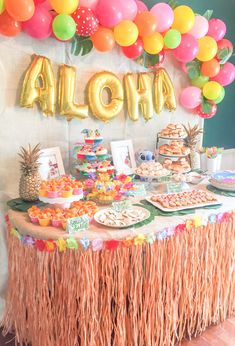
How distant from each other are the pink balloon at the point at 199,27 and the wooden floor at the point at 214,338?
171 cm

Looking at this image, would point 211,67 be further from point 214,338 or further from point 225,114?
point 214,338

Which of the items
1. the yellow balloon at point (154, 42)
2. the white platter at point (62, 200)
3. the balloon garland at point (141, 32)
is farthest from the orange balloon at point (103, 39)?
the white platter at point (62, 200)

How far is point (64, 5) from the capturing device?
5.17ft

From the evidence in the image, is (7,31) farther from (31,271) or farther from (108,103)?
(31,271)

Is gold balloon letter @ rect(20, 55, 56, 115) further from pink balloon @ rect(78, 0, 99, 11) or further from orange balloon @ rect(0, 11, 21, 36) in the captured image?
pink balloon @ rect(78, 0, 99, 11)

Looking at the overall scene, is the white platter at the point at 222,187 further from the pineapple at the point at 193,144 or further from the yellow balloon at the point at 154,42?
the yellow balloon at the point at 154,42

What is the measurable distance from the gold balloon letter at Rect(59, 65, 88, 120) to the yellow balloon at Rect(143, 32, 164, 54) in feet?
1.47

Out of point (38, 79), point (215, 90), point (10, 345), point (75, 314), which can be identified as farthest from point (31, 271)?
point (215, 90)

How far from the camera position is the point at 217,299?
1.83 meters

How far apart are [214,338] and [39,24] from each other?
6.01ft

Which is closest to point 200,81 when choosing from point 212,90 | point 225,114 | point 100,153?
point 212,90

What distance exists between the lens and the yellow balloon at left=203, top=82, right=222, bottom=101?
2.23 meters

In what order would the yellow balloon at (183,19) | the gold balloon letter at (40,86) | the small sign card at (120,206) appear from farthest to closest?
the yellow balloon at (183,19)
the gold balloon letter at (40,86)
the small sign card at (120,206)

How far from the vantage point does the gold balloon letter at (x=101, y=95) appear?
1.93 meters
